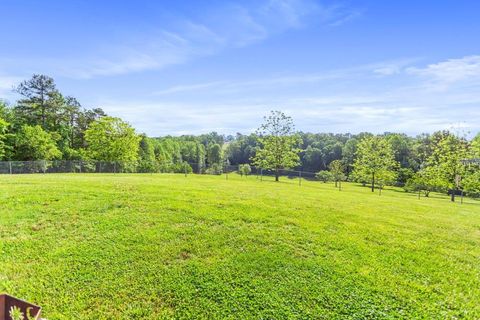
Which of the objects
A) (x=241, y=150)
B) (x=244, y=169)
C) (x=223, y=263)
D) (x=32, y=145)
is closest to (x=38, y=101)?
(x=32, y=145)

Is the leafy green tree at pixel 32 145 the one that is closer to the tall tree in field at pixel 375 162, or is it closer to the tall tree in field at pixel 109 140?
the tall tree in field at pixel 109 140

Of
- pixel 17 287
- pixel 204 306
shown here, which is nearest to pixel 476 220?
pixel 204 306

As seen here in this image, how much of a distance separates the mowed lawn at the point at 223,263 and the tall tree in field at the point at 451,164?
20981mm

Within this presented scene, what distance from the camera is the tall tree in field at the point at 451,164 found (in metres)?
24.8

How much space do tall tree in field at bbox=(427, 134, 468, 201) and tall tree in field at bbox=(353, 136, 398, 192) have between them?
244 inches

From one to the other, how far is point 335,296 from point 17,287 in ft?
17.6

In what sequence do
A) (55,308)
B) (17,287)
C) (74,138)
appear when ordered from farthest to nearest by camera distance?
(74,138) → (17,287) → (55,308)

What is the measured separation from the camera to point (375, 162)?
33.2m

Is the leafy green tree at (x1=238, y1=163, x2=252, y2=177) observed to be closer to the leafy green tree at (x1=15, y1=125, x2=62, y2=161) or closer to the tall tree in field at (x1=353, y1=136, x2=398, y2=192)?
the tall tree in field at (x1=353, y1=136, x2=398, y2=192)

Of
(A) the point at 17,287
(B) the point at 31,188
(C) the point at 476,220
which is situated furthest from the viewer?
(C) the point at 476,220

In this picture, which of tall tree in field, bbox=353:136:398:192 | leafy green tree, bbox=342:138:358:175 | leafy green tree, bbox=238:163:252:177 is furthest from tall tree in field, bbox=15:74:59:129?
leafy green tree, bbox=342:138:358:175

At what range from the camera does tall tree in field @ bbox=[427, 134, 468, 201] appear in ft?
81.3

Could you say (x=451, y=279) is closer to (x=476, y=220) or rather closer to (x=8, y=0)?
Result: (x=476, y=220)

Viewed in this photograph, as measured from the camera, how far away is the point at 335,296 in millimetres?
4676
